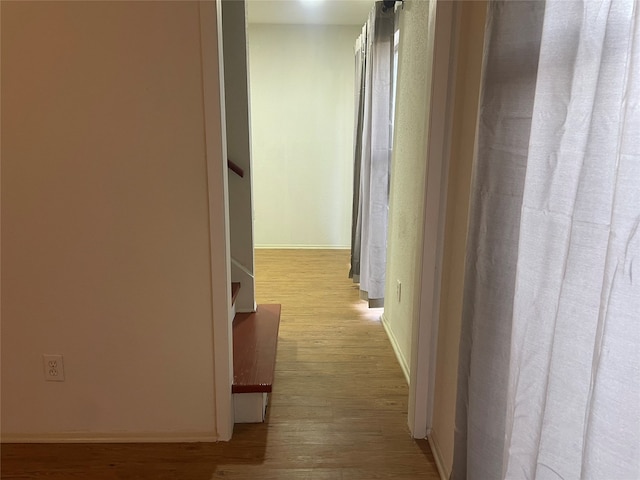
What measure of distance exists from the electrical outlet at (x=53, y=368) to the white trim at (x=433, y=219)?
138 cm

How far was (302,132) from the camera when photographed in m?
4.96

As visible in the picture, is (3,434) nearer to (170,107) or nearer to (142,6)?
(170,107)

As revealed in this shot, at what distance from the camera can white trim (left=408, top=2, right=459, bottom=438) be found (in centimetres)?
161

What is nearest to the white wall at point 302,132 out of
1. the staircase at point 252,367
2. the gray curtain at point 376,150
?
the gray curtain at point 376,150

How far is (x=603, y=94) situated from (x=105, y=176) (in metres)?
1.53

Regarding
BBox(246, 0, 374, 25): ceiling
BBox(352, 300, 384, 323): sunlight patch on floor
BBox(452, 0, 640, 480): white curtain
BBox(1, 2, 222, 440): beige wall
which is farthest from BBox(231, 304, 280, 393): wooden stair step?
BBox(246, 0, 374, 25): ceiling

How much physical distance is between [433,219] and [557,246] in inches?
35.9

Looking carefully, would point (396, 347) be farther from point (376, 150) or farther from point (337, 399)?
point (376, 150)

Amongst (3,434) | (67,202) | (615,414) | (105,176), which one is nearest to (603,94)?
(615,414)

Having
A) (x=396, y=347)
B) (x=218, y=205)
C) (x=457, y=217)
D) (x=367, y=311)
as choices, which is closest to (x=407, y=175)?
(x=457, y=217)

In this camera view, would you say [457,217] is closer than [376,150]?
Yes

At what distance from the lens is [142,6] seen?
1546 mm

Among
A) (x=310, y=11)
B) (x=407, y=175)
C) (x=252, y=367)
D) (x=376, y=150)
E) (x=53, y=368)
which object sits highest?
(x=310, y=11)

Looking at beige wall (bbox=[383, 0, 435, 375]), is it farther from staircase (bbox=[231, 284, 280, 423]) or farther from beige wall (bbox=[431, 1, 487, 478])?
staircase (bbox=[231, 284, 280, 423])
